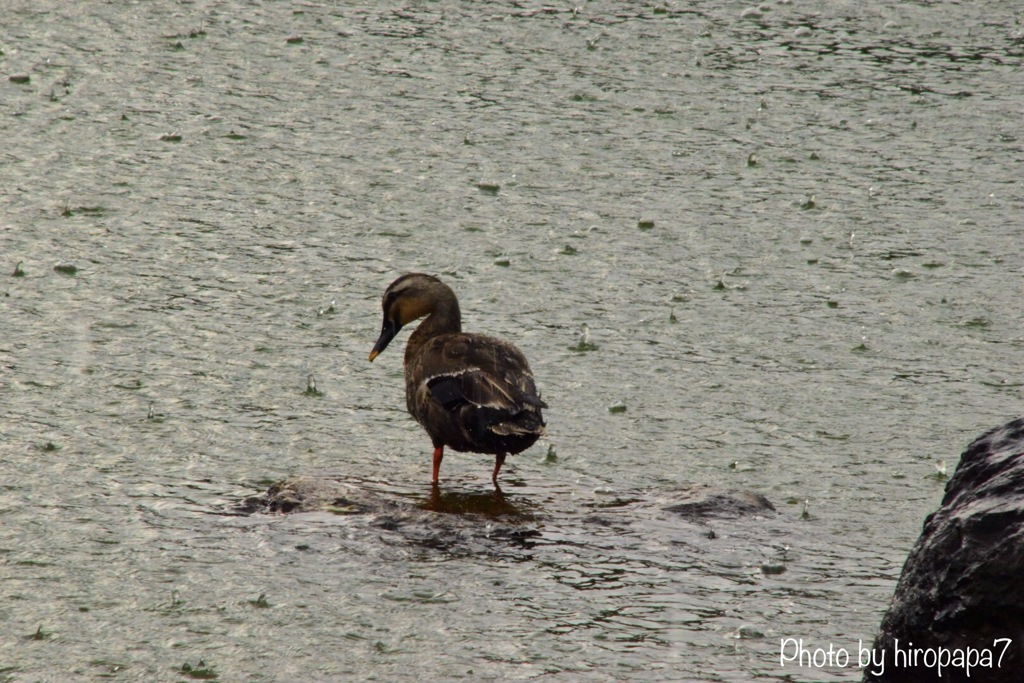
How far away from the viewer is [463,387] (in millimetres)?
7957

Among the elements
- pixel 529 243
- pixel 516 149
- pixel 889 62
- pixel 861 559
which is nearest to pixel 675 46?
pixel 889 62

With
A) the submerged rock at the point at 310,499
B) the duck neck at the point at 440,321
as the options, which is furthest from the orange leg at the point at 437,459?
the duck neck at the point at 440,321

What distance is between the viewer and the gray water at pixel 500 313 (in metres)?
6.41

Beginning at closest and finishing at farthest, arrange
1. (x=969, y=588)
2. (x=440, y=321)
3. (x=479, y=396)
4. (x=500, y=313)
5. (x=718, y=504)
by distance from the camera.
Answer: (x=969, y=588)
(x=718, y=504)
(x=479, y=396)
(x=440, y=321)
(x=500, y=313)

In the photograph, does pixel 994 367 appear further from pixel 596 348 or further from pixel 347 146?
pixel 347 146

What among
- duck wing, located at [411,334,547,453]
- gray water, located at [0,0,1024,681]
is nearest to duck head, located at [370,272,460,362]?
duck wing, located at [411,334,547,453]

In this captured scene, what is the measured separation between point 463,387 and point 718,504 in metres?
1.45

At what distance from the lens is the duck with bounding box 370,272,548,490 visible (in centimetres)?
776

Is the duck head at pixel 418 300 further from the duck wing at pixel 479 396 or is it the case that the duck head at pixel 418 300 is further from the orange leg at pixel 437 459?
the orange leg at pixel 437 459

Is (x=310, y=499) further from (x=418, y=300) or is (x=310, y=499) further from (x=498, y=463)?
(x=418, y=300)

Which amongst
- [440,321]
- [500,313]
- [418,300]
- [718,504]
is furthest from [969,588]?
[500,313]

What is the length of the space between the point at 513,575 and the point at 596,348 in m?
3.39

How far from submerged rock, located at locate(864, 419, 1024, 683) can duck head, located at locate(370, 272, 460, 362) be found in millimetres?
3778

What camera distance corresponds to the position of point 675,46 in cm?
1680
